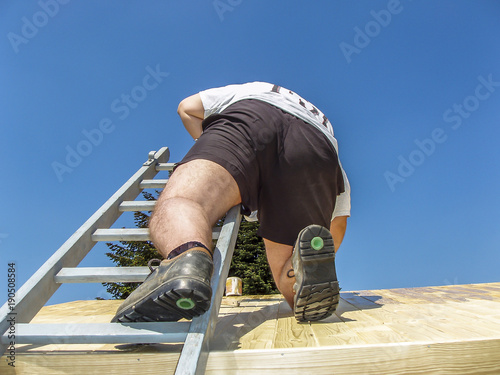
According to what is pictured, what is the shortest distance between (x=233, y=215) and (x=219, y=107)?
2.04 ft

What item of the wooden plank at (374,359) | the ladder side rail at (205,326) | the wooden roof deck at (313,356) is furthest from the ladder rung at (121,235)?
the wooden plank at (374,359)

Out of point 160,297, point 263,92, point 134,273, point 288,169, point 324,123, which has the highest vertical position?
point 263,92

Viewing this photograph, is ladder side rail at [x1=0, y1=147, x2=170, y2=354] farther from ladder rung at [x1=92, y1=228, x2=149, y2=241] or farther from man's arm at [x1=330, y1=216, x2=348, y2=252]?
man's arm at [x1=330, y1=216, x2=348, y2=252]

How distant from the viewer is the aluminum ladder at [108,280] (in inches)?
38.5

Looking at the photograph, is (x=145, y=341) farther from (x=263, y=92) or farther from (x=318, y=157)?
(x=263, y=92)

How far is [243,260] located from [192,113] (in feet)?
25.3

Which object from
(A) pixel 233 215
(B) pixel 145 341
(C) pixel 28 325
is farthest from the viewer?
(A) pixel 233 215

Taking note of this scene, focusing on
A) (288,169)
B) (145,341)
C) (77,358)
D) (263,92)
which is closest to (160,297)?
(145,341)

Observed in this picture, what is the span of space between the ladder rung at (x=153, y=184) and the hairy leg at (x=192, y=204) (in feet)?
3.74

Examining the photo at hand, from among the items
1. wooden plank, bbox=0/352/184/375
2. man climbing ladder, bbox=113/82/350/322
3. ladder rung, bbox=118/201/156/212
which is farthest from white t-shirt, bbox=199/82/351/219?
wooden plank, bbox=0/352/184/375

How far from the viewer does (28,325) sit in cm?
112

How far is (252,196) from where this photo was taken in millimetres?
1563

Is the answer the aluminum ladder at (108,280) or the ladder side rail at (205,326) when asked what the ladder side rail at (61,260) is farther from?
the ladder side rail at (205,326)

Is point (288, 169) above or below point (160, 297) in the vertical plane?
above
